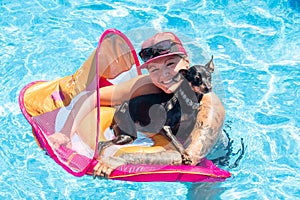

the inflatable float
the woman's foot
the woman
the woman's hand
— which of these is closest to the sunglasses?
the woman

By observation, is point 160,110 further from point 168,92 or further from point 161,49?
point 161,49

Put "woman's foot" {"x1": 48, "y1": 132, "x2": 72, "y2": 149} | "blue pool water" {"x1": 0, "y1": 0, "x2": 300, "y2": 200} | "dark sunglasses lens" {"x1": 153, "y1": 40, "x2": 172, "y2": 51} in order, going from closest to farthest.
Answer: "dark sunglasses lens" {"x1": 153, "y1": 40, "x2": 172, "y2": 51} < "woman's foot" {"x1": 48, "y1": 132, "x2": 72, "y2": 149} < "blue pool water" {"x1": 0, "y1": 0, "x2": 300, "y2": 200}

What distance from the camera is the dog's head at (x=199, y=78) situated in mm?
3766

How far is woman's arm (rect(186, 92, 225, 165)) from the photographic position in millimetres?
3900

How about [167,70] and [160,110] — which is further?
[160,110]

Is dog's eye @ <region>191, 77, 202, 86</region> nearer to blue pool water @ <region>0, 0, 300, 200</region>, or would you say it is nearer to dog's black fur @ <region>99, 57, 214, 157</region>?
dog's black fur @ <region>99, 57, 214, 157</region>

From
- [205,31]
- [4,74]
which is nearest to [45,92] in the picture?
[4,74]

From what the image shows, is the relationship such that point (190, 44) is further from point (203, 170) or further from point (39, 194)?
point (39, 194)

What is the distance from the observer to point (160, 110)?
3.98 m

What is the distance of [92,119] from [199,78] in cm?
82

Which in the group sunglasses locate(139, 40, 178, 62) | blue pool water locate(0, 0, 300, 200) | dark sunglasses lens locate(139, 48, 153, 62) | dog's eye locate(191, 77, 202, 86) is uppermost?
sunglasses locate(139, 40, 178, 62)

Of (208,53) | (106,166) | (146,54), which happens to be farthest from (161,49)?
(208,53)

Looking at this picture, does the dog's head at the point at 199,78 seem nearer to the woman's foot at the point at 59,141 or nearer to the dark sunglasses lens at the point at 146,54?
the dark sunglasses lens at the point at 146,54

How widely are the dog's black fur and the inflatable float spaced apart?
0.10 metres
